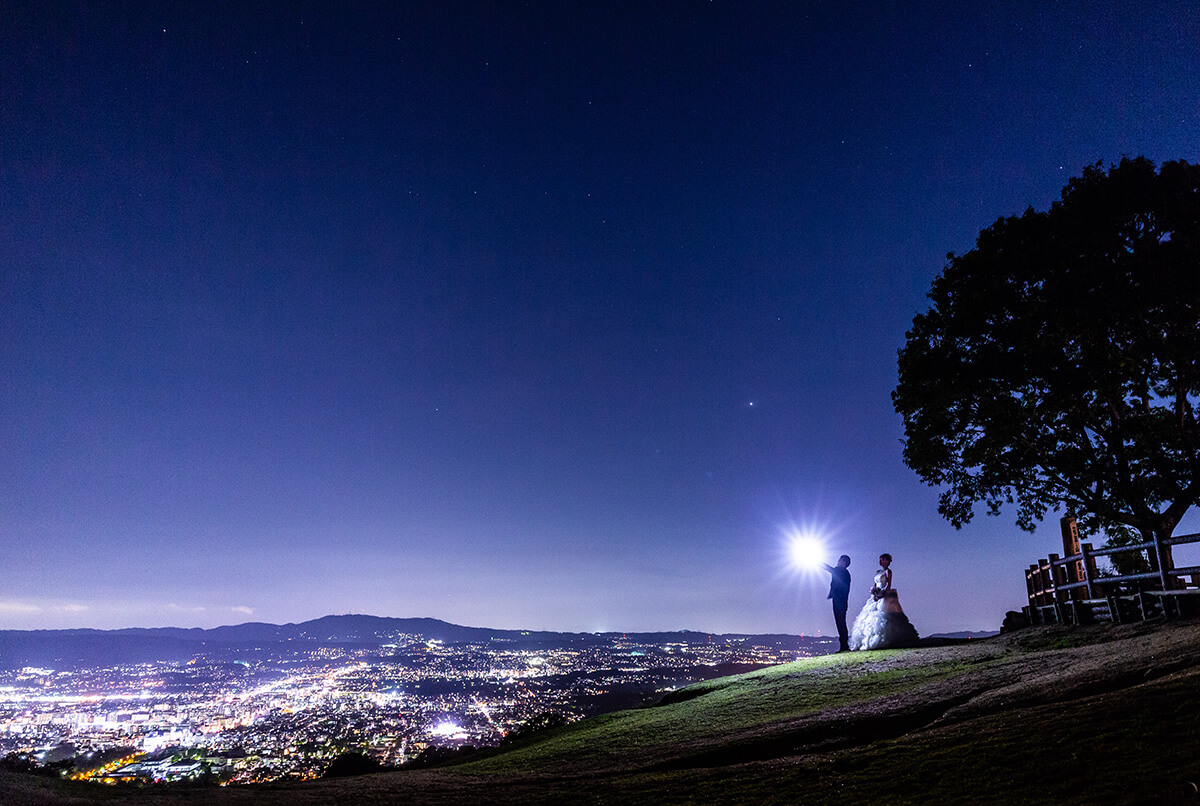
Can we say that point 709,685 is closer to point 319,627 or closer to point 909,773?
point 909,773

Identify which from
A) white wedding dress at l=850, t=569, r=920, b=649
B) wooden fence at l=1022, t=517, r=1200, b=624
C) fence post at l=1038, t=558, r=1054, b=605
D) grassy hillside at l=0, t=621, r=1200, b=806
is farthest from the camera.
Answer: fence post at l=1038, t=558, r=1054, b=605

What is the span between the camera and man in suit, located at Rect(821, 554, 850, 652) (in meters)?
22.6

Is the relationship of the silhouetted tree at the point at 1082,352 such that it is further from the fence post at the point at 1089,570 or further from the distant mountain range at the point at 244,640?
the distant mountain range at the point at 244,640

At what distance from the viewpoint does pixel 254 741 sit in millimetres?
35062

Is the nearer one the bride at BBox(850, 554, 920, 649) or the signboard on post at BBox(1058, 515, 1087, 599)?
the signboard on post at BBox(1058, 515, 1087, 599)

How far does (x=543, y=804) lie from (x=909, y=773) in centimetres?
464

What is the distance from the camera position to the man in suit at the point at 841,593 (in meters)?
22.6

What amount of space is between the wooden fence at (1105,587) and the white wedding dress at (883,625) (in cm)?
435

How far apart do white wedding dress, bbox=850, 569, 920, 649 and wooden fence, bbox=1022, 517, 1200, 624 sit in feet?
14.3

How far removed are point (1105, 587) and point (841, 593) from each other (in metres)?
7.65

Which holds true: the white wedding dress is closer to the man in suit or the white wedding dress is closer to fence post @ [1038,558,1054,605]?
the man in suit

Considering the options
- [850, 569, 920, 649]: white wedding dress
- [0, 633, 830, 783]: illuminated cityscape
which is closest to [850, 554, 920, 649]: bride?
[850, 569, 920, 649]: white wedding dress

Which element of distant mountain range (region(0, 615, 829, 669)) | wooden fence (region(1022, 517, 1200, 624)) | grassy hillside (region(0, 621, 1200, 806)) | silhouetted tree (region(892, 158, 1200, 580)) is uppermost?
silhouetted tree (region(892, 158, 1200, 580))

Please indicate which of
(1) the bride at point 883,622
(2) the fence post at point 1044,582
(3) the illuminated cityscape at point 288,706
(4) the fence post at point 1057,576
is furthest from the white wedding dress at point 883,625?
(3) the illuminated cityscape at point 288,706
